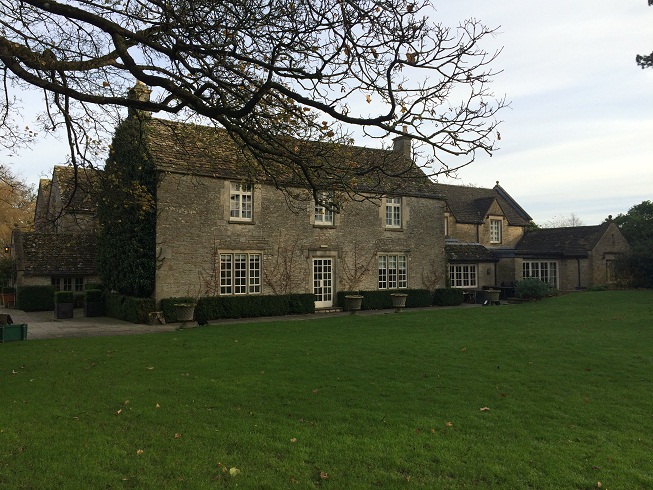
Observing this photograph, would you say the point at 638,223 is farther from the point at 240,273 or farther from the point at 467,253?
the point at 240,273

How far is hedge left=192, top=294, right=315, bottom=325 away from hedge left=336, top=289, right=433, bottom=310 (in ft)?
7.69

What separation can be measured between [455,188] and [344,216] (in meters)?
21.1

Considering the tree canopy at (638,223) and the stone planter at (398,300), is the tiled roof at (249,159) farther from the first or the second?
the tree canopy at (638,223)

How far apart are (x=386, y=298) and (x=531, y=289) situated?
999cm

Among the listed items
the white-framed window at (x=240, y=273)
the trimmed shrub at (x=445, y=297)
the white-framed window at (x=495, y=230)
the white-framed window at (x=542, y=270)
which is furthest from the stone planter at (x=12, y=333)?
the white-framed window at (x=495, y=230)

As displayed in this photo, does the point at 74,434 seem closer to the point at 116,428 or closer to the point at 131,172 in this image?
the point at 116,428

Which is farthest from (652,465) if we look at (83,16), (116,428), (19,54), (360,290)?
(360,290)

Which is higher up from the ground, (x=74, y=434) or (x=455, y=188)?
(x=455, y=188)

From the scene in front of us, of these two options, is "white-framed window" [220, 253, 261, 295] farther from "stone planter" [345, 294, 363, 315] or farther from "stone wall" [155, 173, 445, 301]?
"stone planter" [345, 294, 363, 315]

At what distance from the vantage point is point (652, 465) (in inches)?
226

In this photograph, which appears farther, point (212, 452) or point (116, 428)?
point (116, 428)

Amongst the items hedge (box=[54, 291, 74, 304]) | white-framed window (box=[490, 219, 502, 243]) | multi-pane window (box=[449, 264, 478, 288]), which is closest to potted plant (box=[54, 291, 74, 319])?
hedge (box=[54, 291, 74, 304])

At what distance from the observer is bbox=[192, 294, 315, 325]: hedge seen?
70.1ft

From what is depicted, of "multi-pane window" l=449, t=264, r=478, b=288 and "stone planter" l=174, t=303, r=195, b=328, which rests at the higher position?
"multi-pane window" l=449, t=264, r=478, b=288
